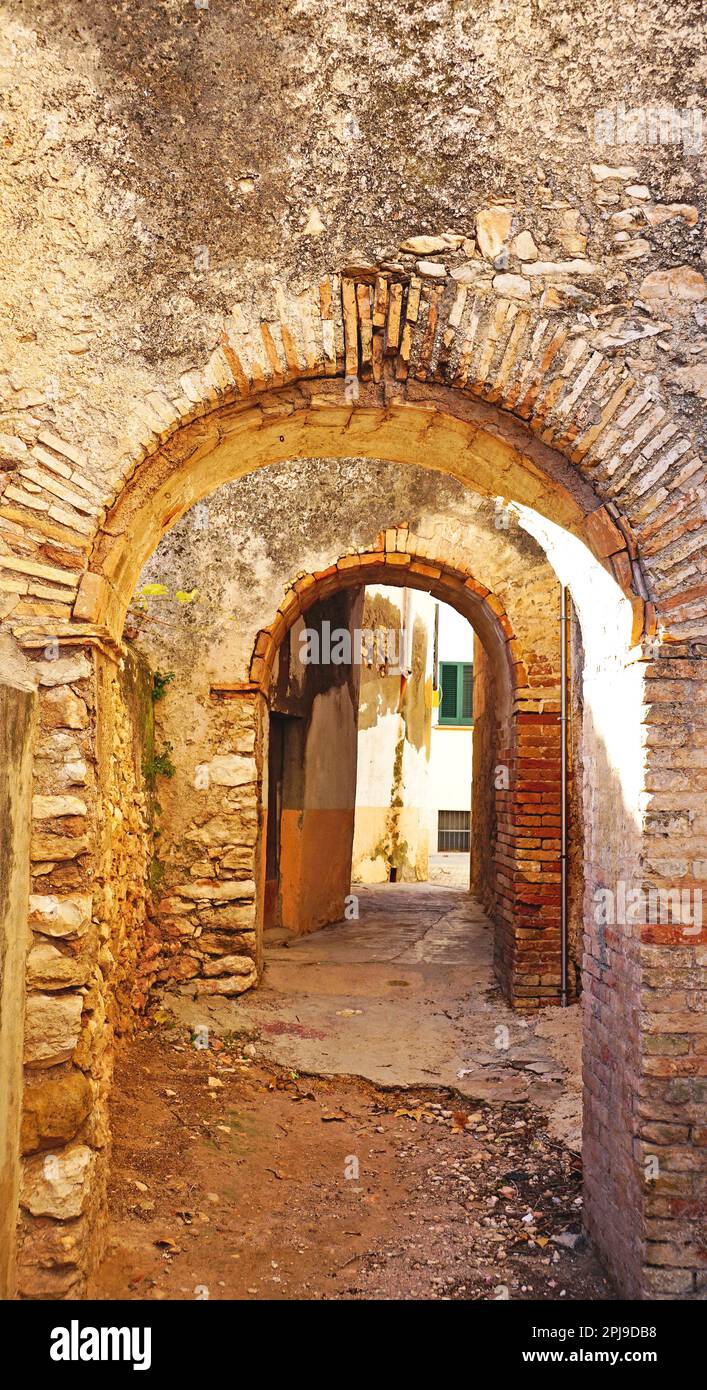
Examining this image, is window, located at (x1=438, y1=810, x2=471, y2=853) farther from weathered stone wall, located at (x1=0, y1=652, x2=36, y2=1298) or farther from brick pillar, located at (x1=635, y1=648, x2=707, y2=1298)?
weathered stone wall, located at (x1=0, y1=652, x2=36, y2=1298)

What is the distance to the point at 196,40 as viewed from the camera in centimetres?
320

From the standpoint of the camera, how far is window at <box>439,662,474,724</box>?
71.2 feet

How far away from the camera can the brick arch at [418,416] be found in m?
3.04

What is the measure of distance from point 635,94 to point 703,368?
38.1 inches

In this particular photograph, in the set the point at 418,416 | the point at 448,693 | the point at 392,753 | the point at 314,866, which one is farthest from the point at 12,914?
the point at 448,693

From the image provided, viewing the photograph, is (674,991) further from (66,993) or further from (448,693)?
(448,693)

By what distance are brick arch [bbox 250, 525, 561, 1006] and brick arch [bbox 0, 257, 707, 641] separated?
324 centimetres

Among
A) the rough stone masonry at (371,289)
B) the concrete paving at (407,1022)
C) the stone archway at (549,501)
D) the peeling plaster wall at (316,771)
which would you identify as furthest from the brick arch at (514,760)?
the rough stone masonry at (371,289)

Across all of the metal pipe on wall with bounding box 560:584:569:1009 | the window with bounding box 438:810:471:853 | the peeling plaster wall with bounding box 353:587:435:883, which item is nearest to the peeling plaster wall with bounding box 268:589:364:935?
the metal pipe on wall with bounding box 560:584:569:1009

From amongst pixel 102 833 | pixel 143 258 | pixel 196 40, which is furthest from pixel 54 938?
pixel 196 40

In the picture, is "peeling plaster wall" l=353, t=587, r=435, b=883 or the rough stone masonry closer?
the rough stone masonry

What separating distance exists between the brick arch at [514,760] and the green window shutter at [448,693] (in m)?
14.6

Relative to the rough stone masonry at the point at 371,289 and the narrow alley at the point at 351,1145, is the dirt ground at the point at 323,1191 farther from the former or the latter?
the rough stone masonry at the point at 371,289

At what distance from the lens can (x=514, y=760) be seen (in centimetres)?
656
